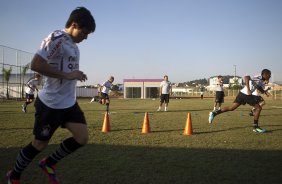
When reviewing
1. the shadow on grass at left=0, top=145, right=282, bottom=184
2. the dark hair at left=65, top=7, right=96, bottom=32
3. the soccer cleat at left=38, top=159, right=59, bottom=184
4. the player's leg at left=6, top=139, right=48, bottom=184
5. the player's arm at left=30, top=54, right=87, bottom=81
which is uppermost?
the dark hair at left=65, top=7, right=96, bottom=32

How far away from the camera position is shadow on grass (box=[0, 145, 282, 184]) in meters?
3.89

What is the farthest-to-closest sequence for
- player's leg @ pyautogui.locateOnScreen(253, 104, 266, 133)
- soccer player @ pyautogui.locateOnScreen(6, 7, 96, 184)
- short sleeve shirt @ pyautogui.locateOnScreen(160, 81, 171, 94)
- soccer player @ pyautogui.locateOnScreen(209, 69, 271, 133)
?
short sleeve shirt @ pyautogui.locateOnScreen(160, 81, 171, 94), soccer player @ pyautogui.locateOnScreen(209, 69, 271, 133), player's leg @ pyautogui.locateOnScreen(253, 104, 266, 133), soccer player @ pyautogui.locateOnScreen(6, 7, 96, 184)

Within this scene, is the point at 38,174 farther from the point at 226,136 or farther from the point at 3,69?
the point at 3,69

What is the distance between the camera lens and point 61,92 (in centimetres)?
340

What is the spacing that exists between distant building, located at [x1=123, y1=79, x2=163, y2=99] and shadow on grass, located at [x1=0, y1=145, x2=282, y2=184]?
5374 centimetres

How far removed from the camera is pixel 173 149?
19.2 ft

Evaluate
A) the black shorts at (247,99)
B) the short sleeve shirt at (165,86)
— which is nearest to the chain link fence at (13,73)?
the short sleeve shirt at (165,86)

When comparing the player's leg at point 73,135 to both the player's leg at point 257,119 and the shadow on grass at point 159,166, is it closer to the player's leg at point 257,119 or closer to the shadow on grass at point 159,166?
the shadow on grass at point 159,166

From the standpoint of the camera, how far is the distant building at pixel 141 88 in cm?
5978

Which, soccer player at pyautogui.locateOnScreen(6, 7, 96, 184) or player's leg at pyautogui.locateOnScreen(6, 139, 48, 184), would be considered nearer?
soccer player at pyautogui.locateOnScreen(6, 7, 96, 184)

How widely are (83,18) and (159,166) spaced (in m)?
2.50

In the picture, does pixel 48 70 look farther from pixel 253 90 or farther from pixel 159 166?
pixel 253 90

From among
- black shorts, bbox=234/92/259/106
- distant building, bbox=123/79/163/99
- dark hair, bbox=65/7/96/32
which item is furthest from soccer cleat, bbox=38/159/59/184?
distant building, bbox=123/79/163/99

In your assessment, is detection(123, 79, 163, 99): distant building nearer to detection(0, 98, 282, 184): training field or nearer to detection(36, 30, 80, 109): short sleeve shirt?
detection(0, 98, 282, 184): training field
